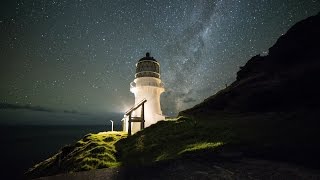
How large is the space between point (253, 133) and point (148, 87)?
24721mm

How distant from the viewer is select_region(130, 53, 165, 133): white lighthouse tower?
3506 cm

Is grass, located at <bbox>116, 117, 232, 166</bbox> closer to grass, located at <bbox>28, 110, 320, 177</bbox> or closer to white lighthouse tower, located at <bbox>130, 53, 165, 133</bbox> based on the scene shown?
grass, located at <bbox>28, 110, 320, 177</bbox>

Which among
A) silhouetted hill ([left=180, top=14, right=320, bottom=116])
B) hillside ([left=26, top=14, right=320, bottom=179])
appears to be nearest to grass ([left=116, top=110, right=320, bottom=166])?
hillside ([left=26, top=14, right=320, bottom=179])

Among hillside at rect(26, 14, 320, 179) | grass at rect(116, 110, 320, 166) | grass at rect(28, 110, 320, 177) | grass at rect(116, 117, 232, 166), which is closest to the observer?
hillside at rect(26, 14, 320, 179)

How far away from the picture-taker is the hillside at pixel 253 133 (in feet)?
19.6

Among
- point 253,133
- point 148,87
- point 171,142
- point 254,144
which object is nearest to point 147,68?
point 148,87

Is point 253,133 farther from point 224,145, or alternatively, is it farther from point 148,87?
point 148,87

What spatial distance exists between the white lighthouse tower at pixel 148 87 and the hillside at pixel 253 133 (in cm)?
1016

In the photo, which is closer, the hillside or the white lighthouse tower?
the hillside

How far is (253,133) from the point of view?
36.9 ft

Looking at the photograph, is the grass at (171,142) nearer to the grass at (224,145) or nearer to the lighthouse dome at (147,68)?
the grass at (224,145)

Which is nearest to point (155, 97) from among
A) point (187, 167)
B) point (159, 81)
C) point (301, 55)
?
point (159, 81)

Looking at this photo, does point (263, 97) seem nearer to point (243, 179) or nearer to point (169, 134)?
point (169, 134)

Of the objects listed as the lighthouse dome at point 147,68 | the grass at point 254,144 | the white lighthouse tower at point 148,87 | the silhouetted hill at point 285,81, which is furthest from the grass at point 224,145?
the lighthouse dome at point 147,68
